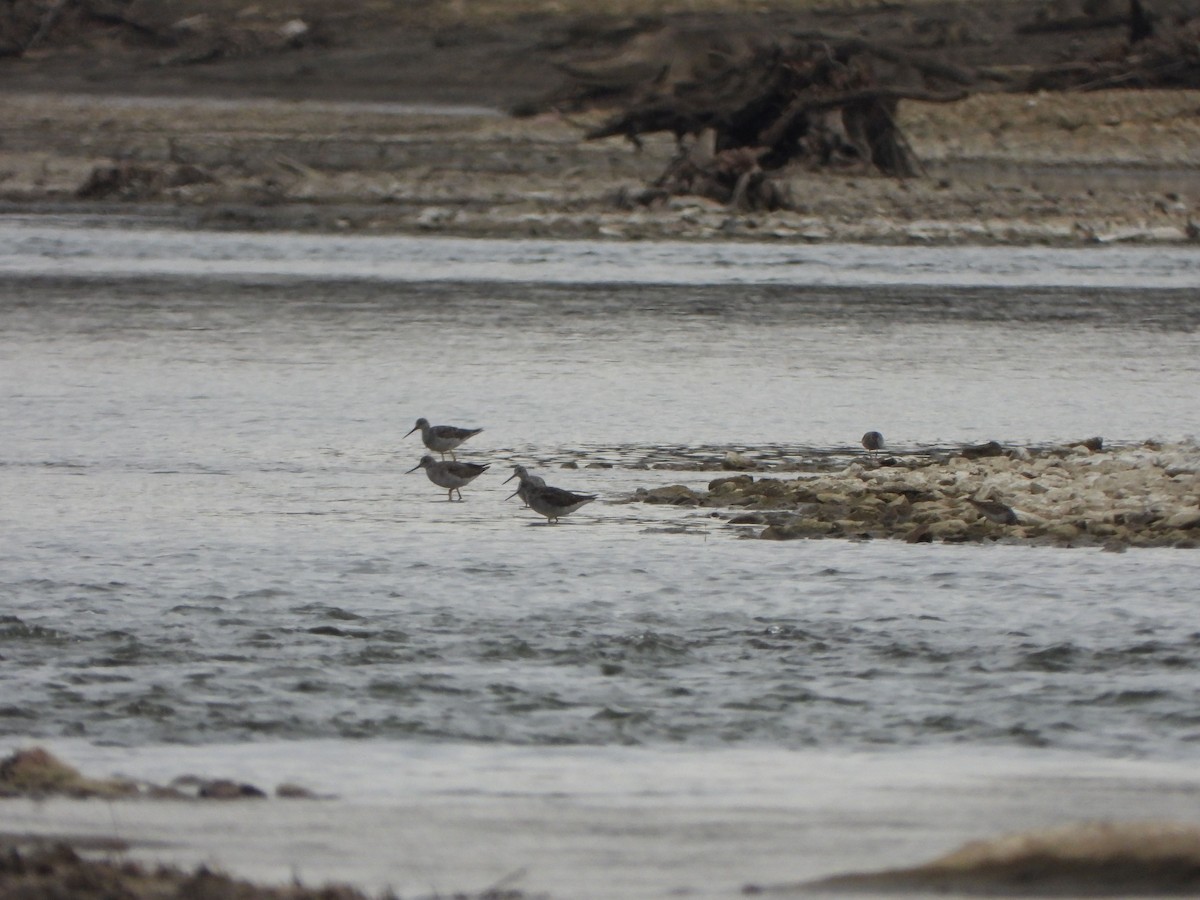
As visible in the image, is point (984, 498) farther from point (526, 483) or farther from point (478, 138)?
point (478, 138)

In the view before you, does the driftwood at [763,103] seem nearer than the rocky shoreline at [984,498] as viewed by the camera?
No

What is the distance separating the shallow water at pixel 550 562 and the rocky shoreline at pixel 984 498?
1.07 feet

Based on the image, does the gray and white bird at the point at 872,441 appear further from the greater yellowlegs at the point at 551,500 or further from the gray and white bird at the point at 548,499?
the greater yellowlegs at the point at 551,500

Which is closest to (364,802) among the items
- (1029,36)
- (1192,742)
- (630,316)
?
(1192,742)

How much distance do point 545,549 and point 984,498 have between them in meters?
2.32

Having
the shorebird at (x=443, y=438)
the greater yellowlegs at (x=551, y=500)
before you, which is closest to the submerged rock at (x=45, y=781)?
the greater yellowlegs at (x=551, y=500)

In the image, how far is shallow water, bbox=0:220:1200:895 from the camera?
7.12m

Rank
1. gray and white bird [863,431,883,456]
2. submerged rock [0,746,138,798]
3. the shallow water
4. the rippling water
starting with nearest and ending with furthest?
submerged rock [0,746,138,798], the shallow water, the rippling water, gray and white bird [863,431,883,456]

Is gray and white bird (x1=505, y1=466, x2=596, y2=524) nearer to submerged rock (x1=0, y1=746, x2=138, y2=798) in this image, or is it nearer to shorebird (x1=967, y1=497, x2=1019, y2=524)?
shorebird (x1=967, y1=497, x2=1019, y2=524)

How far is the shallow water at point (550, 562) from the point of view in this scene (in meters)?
7.12

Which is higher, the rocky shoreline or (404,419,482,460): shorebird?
(404,419,482,460): shorebird

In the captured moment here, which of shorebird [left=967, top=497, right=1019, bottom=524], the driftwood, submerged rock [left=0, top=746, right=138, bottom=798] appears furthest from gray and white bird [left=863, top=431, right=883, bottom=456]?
the driftwood

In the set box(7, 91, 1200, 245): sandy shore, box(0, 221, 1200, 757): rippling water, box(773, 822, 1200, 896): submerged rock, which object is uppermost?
box(7, 91, 1200, 245): sandy shore

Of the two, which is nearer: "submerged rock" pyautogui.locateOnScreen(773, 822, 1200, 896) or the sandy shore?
"submerged rock" pyautogui.locateOnScreen(773, 822, 1200, 896)
